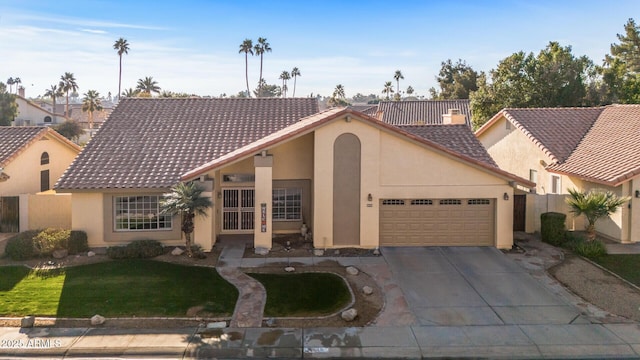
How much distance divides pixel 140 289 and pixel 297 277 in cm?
465

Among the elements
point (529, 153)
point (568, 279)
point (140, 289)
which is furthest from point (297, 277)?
point (529, 153)

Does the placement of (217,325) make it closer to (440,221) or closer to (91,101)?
(440,221)

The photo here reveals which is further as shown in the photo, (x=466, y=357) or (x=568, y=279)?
(x=568, y=279)

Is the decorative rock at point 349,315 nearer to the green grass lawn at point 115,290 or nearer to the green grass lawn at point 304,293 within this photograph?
the green grass lawn at point 304,293

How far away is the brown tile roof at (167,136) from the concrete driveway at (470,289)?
8.87 meters

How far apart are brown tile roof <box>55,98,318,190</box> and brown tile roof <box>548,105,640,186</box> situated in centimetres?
1287

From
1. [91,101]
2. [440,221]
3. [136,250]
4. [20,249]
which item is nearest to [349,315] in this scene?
[440,221]

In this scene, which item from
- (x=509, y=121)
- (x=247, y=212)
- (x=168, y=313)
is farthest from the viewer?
(x=509, y=121)

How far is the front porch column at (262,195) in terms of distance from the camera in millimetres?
18406

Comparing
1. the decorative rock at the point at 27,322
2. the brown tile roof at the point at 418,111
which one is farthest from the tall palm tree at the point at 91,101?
the decorative rock at the point at 27,322

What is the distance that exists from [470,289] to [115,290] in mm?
10282

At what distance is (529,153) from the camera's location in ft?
89.7

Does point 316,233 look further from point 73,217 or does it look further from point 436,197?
point 73,217

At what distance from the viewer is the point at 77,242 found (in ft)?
59.7
